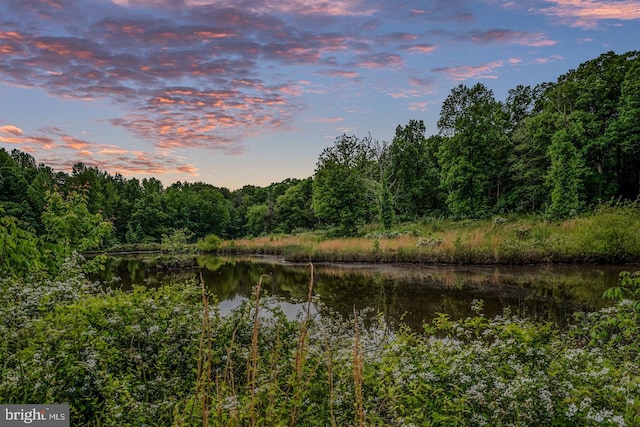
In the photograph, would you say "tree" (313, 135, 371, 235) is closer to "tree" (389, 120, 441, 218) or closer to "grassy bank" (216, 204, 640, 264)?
"tree" (389, 120, 441, 218)

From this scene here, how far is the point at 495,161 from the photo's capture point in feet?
128

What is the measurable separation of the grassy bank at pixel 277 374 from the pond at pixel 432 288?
3.20 meters

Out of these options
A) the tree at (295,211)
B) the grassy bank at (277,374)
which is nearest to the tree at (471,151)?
the tree at (295,211)

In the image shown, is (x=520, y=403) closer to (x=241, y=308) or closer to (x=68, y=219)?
(x=241, y=308)

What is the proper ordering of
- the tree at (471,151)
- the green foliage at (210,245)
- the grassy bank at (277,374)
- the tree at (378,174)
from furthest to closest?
the green foliage at (210,245) < the tree at (471,151) < the tree at (378,174) < the grassy bank at (277,374)

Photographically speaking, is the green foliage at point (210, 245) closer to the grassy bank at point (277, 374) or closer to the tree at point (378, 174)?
the tree at point (378, 174)

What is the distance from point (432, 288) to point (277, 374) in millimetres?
10897

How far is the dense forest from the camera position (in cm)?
3022

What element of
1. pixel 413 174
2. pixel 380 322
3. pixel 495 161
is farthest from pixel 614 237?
pixel 413 174

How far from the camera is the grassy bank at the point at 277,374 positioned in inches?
104

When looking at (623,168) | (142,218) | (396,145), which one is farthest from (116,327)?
(142,218)

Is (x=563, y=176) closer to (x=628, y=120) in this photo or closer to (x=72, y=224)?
(x=628, y=120)

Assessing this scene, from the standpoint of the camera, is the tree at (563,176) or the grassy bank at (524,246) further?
the tree at (563,176)

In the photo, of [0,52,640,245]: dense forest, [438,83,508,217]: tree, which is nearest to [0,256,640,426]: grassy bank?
[0,52,640,245]: dense forest
